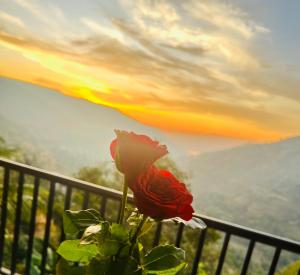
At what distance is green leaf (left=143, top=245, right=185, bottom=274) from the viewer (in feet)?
2.59

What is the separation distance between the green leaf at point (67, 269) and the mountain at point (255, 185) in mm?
16388

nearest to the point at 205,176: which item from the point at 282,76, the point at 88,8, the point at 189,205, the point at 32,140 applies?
the point at 282,76

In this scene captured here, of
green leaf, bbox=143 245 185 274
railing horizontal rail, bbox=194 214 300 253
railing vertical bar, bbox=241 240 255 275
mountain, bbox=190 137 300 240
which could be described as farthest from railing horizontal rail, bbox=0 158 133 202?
mountain, bbox=190 137 300 240

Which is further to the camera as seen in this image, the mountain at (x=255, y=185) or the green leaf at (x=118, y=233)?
the mountain at (x=255, y=185)

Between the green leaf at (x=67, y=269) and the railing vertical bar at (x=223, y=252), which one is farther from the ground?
the green leaf at (x=67, y=269)

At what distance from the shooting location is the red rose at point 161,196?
71 centimetres

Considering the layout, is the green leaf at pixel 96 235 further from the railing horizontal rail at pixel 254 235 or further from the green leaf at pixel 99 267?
the railing horizontal rail at pixel 254 235

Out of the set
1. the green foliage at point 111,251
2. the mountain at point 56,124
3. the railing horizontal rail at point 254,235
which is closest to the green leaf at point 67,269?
the green foliage at point 111,251

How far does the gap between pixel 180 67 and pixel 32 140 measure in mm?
9421

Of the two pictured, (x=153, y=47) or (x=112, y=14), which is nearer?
(x=112, y=14)

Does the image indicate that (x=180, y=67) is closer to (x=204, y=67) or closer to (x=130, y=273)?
(x=204, y=67)

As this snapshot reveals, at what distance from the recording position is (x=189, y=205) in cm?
76

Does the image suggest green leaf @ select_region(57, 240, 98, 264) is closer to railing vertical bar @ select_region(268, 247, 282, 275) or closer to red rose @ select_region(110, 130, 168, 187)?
red rose @ select_region(110, 130, 168, 187)

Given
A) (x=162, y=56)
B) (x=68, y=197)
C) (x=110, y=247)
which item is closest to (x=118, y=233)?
(x=110, y=247)
